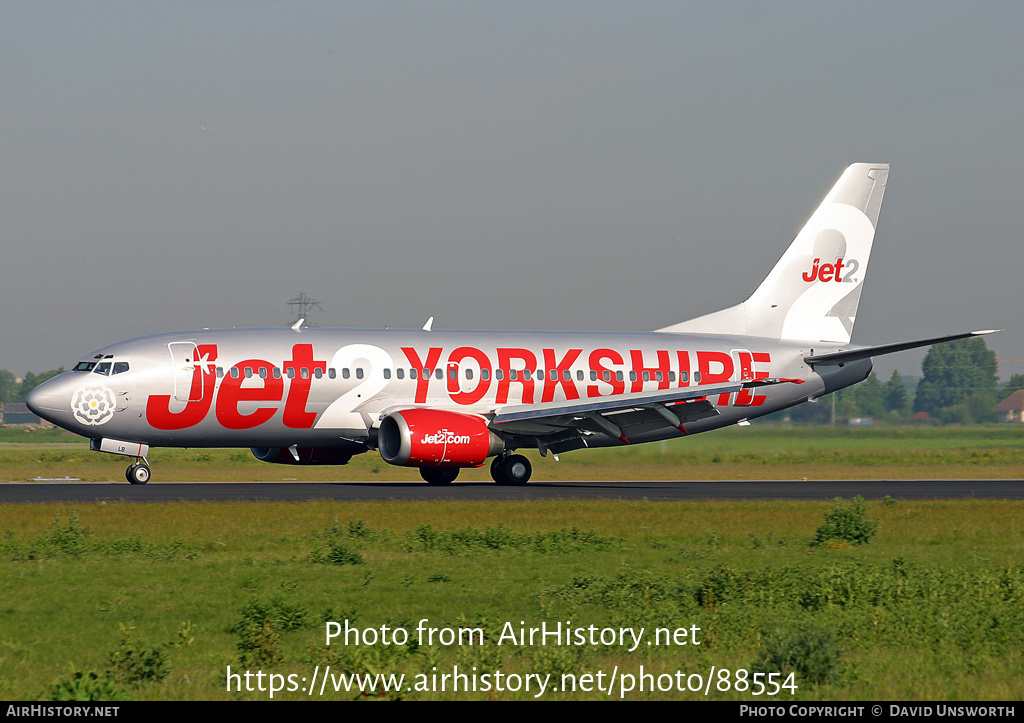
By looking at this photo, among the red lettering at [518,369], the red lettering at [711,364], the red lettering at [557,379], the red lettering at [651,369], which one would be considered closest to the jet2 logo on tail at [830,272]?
the red lettering at [711,364]

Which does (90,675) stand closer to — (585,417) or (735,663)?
(735,663)

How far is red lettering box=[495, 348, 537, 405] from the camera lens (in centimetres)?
3812

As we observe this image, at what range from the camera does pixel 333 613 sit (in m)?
14.3

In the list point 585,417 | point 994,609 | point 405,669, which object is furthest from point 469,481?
point 405,669

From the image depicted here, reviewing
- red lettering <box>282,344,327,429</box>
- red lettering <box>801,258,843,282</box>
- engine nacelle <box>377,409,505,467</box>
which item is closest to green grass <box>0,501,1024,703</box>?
engine nacelle <box>377,409,505,467</box>

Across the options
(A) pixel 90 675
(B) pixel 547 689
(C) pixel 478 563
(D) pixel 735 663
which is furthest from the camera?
(C) pixel 478 563

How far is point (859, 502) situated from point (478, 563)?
9.21 metres

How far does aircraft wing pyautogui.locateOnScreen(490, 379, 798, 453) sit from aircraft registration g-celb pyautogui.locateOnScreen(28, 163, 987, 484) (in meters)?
0.06

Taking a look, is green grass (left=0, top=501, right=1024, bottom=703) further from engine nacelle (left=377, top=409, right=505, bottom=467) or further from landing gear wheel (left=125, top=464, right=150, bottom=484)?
landing gear wheel (left=125, top=464, right=150, bottom=484)

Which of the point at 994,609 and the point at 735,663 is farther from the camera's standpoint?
the point at 994,609

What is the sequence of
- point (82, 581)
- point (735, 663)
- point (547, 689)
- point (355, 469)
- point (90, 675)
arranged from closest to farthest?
1. point (90, 675)
2. point (547, 689)
3. point (735, 663)
4. point (82, 581)
5. point (355, 469)

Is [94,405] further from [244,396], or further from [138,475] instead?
[244,396]

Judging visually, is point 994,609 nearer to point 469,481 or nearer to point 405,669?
point 405,669

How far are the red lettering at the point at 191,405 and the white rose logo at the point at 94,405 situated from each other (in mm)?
1029
